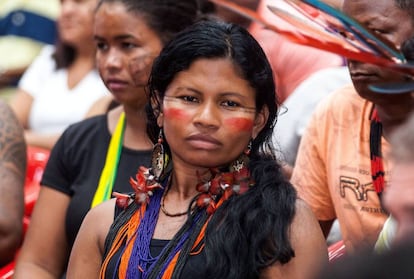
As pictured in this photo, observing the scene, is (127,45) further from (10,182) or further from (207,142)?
(207,142)

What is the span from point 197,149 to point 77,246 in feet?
1.61

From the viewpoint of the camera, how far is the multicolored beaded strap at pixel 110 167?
139 inches

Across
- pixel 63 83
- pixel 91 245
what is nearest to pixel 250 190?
pixel 91 245

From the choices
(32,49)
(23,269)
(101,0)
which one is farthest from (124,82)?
(32,49)

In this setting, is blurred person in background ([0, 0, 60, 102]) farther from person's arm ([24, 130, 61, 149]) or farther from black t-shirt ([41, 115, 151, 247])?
black t-shirt ([41, 115, 151, 247])

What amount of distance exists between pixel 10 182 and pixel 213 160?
4.50 ft

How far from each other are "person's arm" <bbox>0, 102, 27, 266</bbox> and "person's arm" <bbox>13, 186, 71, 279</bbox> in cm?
13

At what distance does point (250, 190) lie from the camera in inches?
102

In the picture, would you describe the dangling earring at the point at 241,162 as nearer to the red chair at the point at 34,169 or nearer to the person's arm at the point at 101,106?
the red chair at the point at 34,169

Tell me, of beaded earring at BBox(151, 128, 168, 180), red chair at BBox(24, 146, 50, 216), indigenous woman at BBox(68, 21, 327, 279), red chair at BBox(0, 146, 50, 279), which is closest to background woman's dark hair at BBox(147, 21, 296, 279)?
indigenous woman at BBox(68, 21, 327, 279)

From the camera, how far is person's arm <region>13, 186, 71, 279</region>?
11.7 ft

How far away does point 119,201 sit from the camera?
9.32 feet

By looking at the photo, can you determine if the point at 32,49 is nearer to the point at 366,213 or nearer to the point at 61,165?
the point at 61,165

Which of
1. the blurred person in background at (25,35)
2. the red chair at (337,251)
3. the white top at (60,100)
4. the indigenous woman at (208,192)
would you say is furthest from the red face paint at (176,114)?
the blurred person in background at (25,35)
